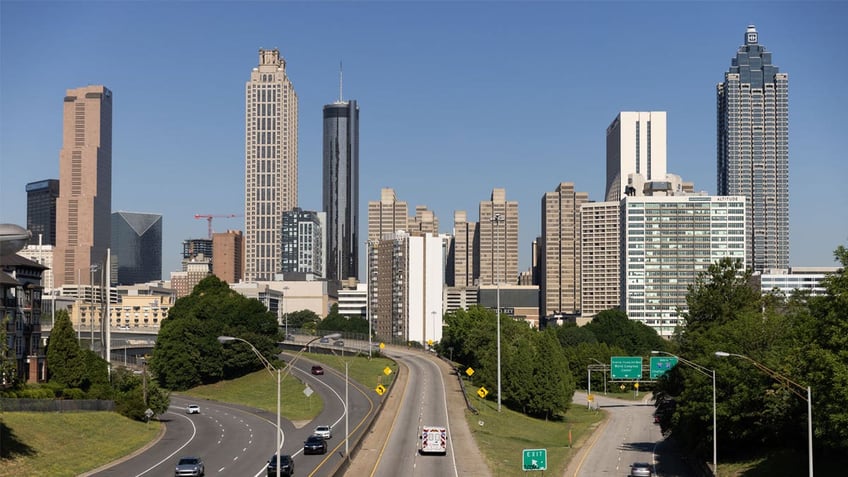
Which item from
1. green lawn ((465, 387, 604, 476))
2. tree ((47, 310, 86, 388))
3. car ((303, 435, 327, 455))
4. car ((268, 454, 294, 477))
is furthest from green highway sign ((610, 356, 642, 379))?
car ((268, 454, 294, 477))

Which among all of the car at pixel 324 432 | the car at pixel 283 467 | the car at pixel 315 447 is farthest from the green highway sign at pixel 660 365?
the car at pixel 283 467

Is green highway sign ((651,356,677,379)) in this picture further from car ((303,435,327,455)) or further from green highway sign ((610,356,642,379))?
car ((303,435,327,455))

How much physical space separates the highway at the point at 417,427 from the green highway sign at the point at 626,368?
22.5 meters

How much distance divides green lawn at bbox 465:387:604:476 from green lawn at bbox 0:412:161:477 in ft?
90.3

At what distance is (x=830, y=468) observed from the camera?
6725cm

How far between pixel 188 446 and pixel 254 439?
691 centimetres

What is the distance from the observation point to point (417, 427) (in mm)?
96062

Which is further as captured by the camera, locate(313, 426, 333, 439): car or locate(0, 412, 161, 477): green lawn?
locate(313, 426, 333, 439): car

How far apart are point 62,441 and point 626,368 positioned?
81690mm

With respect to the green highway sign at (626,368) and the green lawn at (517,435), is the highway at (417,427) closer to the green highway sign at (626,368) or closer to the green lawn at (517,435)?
the green lawn at (517,435)

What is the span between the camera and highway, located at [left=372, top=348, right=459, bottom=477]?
235 ft

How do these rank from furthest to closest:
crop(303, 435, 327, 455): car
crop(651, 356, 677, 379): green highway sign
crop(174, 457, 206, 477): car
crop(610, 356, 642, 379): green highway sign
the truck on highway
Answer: crop(610, 356, 642, 379): green highway sign
crop(651, 356, 677, 379): green highway sign
crop(303, 435, 327, 455): car
the truck on highway
crop(174, 457, 206, 477): car

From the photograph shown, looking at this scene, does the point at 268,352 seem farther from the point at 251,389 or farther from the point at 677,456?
the point at 677,456

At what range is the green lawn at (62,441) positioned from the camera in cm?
6650
